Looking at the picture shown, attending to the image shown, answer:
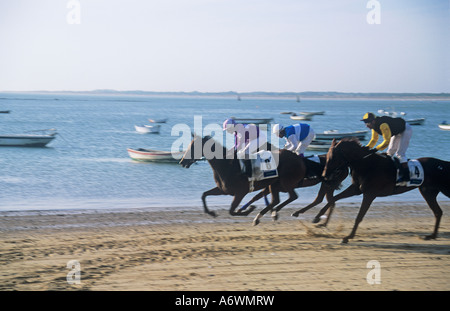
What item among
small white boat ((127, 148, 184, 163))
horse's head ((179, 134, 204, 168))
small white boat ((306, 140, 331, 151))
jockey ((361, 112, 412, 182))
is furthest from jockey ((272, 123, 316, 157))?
small white boat ((306, 140, 331, 151))

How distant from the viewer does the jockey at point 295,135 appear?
11602 mm

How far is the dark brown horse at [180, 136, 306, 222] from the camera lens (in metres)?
10.4

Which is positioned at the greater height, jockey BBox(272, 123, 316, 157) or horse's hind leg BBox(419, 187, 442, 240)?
jockey BBox(272, 123, 316, 157)

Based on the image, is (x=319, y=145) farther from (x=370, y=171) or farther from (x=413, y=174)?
(x=370, y=171)

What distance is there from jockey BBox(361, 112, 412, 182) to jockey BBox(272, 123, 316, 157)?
5.57 feet

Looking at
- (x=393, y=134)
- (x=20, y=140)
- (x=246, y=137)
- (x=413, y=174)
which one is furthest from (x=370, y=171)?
(x=20, y=140)

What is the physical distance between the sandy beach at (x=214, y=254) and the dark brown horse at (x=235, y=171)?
92 centimetres

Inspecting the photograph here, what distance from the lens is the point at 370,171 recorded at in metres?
9.99

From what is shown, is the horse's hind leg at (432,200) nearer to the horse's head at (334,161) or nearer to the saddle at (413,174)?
the saddle at (413,174)

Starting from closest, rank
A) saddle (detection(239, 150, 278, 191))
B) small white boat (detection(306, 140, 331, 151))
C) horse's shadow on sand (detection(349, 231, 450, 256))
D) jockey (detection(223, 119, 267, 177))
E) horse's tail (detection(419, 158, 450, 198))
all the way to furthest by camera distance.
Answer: horse's shadow on sand (detection(349, 231, 450, 256))
horse's tail (detection(419, 158, 450, 198))
saddle (detection(239, 150, 278, 191))
jockey (detection(223, 119, 267, 177))
small white boat (detection(306, 140, 331, 151))

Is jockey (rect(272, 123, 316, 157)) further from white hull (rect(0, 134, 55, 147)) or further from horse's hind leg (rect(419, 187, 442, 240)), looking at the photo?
white hull (rect(0, 134, 55, 147))

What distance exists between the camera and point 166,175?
82.3ft

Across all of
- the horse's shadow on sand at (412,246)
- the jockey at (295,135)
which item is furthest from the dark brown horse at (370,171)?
the jockey at (295,135)
